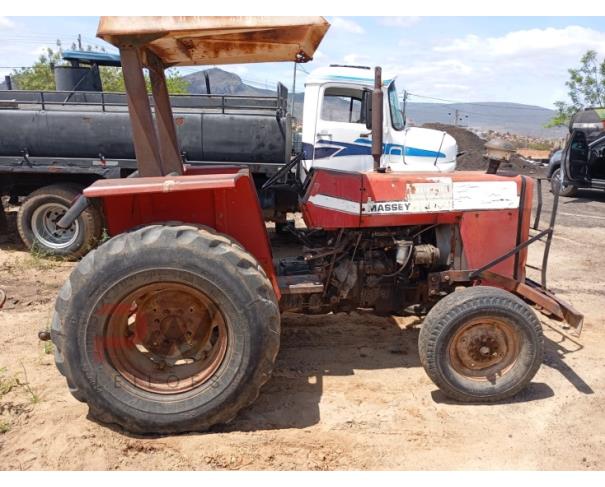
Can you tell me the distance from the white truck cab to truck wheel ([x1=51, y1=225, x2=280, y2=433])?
5044 millimetres

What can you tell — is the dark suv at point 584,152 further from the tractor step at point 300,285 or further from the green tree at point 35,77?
the green tree at point 35,77

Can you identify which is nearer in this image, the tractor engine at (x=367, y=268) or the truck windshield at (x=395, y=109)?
the tractor engine at (x=367, y=268)

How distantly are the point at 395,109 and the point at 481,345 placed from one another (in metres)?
5.51

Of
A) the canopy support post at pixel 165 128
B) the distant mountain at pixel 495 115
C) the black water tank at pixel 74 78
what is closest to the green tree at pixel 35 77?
the black water tank at pixel 74 78

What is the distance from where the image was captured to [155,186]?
9.27ft

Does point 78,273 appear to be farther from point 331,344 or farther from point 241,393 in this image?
point 331,344

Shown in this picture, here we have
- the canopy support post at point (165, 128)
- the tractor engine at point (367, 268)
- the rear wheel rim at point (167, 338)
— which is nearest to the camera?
the rear wheel rim at point (167, 338)

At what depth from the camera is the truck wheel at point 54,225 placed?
22.0ft

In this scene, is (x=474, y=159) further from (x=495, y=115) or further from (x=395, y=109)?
(x=495, y=115)

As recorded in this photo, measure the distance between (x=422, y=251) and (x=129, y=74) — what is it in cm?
212

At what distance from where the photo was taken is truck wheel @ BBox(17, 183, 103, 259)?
670 centimetres

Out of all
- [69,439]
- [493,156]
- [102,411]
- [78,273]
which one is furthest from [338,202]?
[69,439]

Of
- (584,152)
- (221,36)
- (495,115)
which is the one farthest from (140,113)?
(495,115)

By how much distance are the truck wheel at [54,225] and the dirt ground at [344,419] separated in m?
2.49
